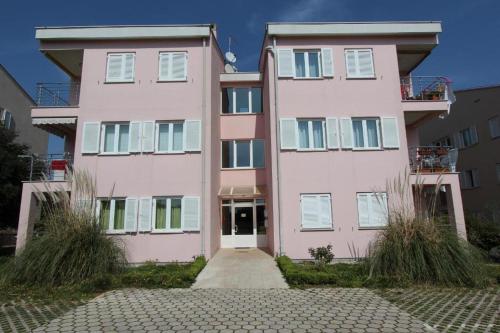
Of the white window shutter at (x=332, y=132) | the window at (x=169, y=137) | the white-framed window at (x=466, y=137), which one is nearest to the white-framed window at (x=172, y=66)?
the window at (x=169, y=137)

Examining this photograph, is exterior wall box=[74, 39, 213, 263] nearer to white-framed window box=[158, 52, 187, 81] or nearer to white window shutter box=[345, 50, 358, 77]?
white-framed window box=[158, 52, 187, 81]

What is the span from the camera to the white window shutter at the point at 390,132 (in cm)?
1591

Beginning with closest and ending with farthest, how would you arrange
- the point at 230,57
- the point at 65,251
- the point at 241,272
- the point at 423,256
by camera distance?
1. the point at 423,256
2. the point at 65,251
3. the point at 241,272
4. the point at 230,57

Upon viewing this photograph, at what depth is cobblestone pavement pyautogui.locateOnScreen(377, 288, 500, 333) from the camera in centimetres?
692

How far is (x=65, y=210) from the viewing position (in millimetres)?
11281

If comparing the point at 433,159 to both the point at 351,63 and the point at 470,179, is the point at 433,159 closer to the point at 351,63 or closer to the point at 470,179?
the point at 351,63

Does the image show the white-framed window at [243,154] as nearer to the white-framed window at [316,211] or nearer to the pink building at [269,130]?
the pink building at [269,130]

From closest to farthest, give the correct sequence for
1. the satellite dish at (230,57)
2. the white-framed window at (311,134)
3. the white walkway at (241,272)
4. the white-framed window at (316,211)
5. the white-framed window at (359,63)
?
the white walkway at (241,272) → the white-framed window at (316,211) → the white-framed window at (311,134) → the white-framed window at (359,63) → the satellite dish at (230,57)

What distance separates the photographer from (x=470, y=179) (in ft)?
86.3

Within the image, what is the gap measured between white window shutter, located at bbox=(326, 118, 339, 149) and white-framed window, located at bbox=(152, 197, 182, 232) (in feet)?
24.5

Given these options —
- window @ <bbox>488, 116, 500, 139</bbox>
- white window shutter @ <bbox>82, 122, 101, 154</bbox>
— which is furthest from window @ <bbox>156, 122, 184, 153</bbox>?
window @ <bbox>488, 116, 500, 139</bbox>

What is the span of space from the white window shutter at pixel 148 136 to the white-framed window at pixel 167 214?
2.40 metres

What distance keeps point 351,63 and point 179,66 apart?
850 centimetres

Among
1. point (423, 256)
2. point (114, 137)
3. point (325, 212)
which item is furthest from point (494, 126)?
point (114, 137)
